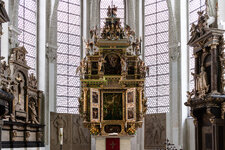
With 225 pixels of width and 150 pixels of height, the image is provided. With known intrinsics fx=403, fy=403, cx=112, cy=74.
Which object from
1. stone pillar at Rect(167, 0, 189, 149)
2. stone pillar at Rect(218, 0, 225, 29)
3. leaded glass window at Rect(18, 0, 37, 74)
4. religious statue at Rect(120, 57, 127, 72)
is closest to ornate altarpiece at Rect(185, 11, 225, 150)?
stone pillar at Rect(218, 0, 225, 29)

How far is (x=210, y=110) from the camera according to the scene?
45.2 feet

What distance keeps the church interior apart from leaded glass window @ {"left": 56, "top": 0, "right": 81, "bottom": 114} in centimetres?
6

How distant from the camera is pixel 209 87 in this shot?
14.7m

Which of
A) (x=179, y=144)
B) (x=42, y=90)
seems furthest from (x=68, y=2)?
(x=179, y=144)

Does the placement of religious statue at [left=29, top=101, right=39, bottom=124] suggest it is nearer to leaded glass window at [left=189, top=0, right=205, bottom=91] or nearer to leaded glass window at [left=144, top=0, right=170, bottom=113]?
leaded glass window at [left=144, top=0, right=170, bottom=113]

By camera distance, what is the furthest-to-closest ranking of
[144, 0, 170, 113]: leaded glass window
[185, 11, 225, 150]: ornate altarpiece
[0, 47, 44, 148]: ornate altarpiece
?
[144, 0, 170, 113]: leaded glass window
[0, 47, 44, 148]: ornate altarpiece
[185, 11, 225, 150]: ornate altarpiece

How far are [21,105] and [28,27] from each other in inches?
172

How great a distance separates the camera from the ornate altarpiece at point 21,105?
1587 centimetres

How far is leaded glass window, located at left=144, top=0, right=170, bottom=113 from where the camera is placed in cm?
→ 2172

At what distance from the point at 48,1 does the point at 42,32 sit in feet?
7.13

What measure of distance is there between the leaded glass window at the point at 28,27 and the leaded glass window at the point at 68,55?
2.27 m

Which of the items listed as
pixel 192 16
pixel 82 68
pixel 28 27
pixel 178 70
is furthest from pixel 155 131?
pixel 28 27

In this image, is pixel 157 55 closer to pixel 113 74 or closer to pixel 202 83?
pixel 113 74

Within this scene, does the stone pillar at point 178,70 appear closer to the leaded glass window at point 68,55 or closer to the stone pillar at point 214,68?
the leaded glass window at point 68,55
